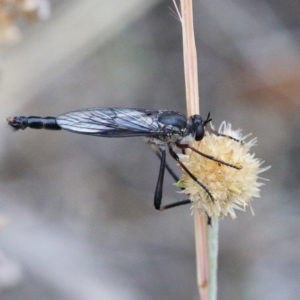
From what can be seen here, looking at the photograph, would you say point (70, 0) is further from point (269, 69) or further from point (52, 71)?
point (269, 69)

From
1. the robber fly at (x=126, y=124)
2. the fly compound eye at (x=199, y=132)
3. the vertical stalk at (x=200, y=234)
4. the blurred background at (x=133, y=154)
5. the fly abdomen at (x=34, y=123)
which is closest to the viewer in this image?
the vertical stalk at (x=200, y=234)

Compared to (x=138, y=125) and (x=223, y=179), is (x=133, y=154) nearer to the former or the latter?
(x=138, y=125)

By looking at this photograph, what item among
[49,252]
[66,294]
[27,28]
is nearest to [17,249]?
[49,252]

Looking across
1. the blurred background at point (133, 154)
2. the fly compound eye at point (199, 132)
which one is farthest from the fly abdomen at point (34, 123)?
the blurred background at point (133, 154)

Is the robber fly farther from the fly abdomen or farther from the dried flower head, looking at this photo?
the dried flower head

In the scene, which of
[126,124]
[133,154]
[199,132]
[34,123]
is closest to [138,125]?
[126,124]

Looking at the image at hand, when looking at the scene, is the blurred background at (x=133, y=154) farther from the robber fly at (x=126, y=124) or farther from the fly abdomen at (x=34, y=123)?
the robber fly at (x=126, y=124)
